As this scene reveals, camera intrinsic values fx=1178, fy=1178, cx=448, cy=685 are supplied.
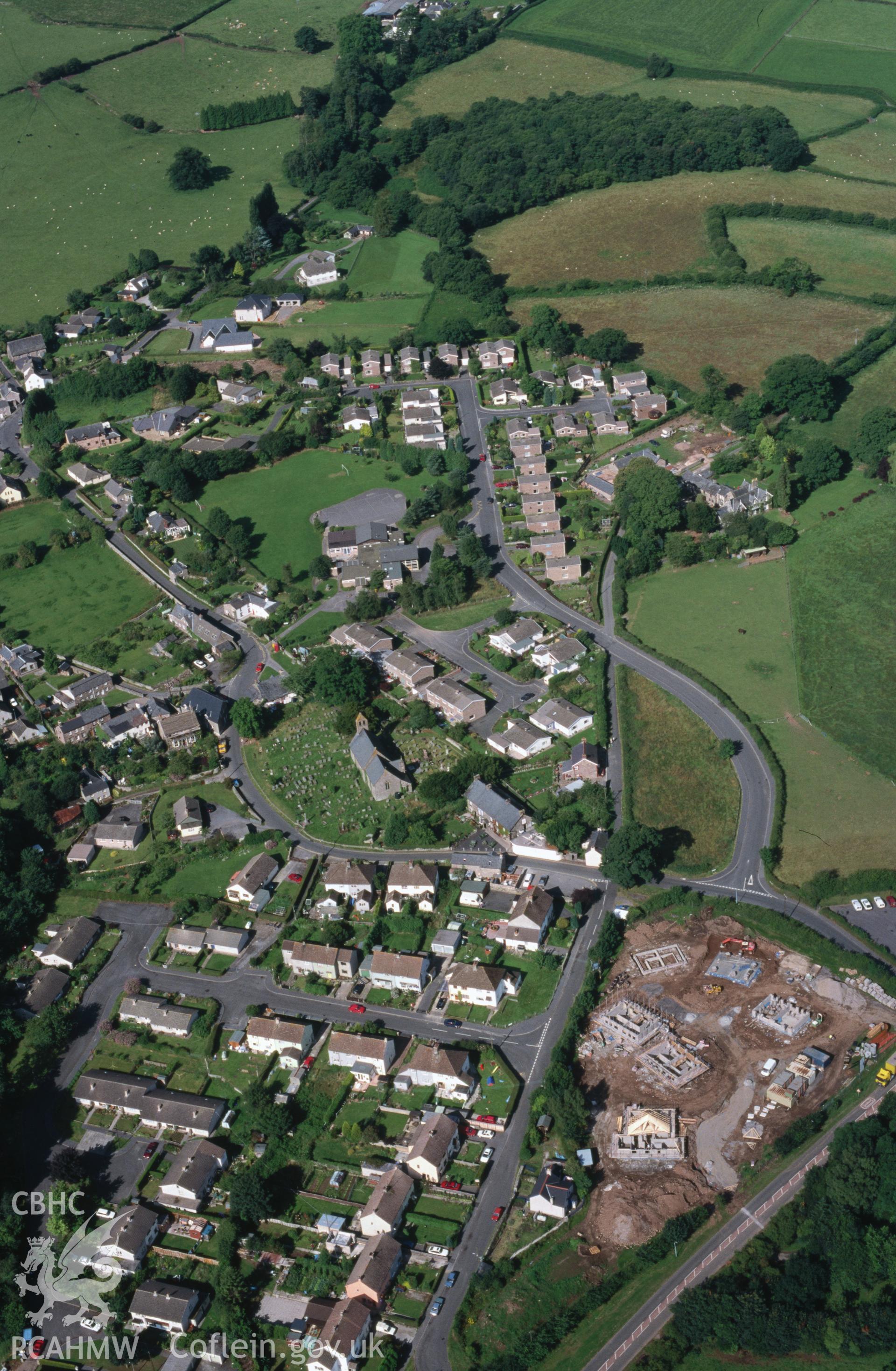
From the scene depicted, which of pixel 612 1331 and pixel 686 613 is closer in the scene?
pixel 612 1331

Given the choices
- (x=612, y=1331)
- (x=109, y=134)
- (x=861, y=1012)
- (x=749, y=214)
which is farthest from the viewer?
Answer: (x=109, y=134)

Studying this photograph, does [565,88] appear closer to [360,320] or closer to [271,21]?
[271,21]

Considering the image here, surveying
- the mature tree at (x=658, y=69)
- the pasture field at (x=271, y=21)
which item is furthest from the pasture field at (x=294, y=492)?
the pasture field at (x=271, y=21)

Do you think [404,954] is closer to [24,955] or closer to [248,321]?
[24,955]

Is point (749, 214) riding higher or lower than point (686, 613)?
higher

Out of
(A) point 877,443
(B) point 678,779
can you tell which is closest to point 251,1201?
(B) point 678,779

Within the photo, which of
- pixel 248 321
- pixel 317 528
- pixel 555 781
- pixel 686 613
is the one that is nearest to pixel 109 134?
pixel 248 321

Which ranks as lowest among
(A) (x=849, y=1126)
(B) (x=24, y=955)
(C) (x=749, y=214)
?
(B) (x=24, y=955)

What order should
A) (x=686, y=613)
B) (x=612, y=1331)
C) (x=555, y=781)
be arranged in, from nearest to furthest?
(x=612, y=1331)
(x=555, y=781)
(x=686, y=613)
